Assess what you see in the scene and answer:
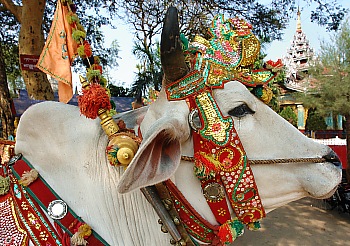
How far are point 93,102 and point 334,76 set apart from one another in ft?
42.4

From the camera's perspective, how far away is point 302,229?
7.14 m

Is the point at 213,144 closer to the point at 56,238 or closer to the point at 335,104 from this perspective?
the point at 56,238

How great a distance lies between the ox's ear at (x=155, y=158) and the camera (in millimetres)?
1184

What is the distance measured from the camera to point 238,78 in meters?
1.57

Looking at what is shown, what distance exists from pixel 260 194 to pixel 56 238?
3.24 ft

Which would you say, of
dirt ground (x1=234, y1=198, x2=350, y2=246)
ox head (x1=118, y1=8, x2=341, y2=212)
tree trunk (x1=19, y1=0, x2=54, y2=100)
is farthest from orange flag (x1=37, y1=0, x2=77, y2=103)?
dirt ground (x1=234, y1=198, x2=350, y2=246)

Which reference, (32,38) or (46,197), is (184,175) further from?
(32,38)

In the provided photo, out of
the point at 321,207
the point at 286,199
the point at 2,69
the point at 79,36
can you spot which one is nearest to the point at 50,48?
the point at 79,36

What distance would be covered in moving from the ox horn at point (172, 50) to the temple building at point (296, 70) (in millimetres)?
19580

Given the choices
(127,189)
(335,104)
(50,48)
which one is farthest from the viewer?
(335,104)

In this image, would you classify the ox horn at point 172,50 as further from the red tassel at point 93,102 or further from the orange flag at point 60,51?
the orange flag at point 60,51

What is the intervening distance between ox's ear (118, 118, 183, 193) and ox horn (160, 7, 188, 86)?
0.26 meters

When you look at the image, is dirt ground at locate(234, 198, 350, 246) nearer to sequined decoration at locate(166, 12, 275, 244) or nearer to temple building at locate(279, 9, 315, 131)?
sequined decoration at locate(166, 12, 275, 244)

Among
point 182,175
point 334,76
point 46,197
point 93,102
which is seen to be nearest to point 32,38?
point 93,102
